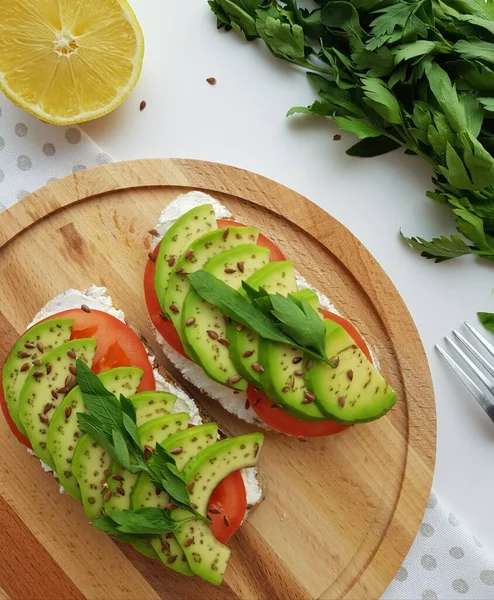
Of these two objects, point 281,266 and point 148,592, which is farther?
point 148,592

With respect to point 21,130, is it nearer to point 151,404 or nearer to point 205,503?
point 151,404

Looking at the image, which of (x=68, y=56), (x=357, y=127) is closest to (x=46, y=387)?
(x=68, y=56)

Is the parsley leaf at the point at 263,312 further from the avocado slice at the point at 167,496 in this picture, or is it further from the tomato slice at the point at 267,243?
the avocado slice at the point at 167,496

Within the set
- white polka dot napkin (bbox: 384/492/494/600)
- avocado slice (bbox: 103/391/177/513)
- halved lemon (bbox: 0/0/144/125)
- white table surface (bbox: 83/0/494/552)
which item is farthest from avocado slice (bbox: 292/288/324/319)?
halved lemon (bbox: 0/0/144/125)

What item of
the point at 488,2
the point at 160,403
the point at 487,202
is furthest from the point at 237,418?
the point at 488,2

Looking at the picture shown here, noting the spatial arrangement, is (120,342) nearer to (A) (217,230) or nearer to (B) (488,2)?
(A) (217,230)

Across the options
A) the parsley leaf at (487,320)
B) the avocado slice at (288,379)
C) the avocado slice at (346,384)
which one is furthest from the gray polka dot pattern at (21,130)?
the parsley leaf at (487,320)
